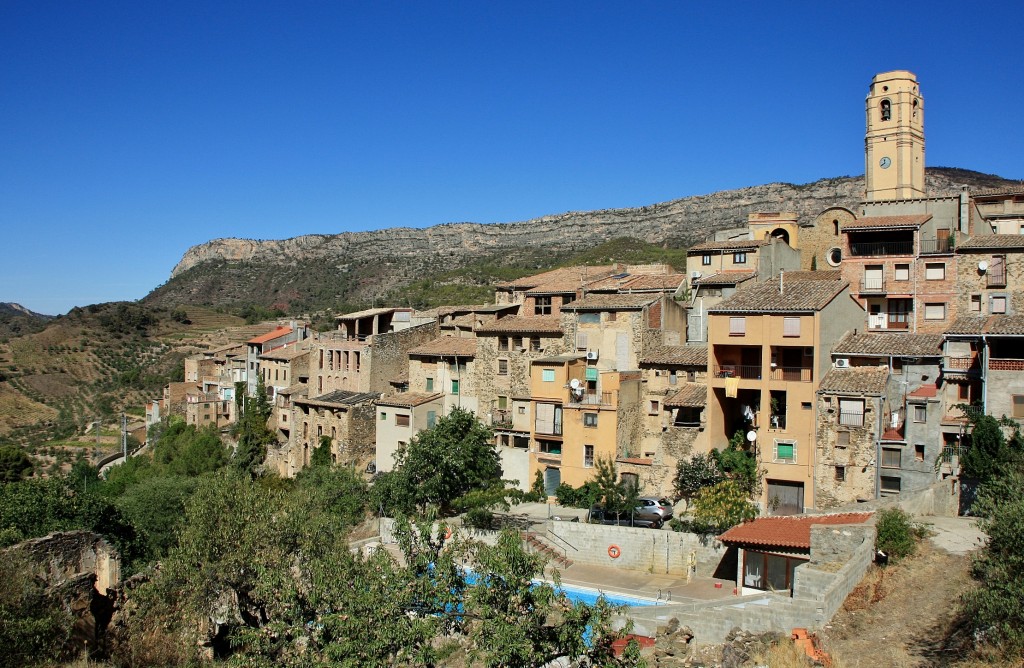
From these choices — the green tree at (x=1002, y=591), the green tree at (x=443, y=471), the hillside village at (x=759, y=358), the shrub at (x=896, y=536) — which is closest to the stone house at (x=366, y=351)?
the hillside village at (x=759, y=358)

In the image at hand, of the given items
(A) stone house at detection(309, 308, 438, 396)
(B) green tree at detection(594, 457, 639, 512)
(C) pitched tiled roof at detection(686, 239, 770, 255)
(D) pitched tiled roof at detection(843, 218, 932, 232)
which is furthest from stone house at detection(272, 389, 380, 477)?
(D) pitched tiled roof at detection(843, 218, 932, 232)

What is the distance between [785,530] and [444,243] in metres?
133

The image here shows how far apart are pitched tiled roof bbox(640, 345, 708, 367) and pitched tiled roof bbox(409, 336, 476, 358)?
397 inches

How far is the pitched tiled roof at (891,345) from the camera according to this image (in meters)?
33.6

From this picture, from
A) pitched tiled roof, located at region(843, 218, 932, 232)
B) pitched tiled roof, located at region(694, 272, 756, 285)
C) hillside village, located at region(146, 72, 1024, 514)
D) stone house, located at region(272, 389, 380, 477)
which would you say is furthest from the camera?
stone house, located at region(272, 389, 380, 477)

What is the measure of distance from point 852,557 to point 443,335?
31192 mm

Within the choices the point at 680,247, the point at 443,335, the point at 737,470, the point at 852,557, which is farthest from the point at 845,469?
the point at 680,247

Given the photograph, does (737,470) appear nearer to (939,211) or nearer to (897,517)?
(897,517)

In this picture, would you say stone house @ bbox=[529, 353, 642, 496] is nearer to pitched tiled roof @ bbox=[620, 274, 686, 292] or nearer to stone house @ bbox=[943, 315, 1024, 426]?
pitched tiled roof @ bbox=[620, 274, 686, 292]

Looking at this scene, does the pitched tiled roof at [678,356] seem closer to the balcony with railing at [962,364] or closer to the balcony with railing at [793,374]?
the balcony with railing at [793,374]

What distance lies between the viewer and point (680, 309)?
42.4 meters

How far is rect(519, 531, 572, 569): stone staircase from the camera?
31297 millimetres

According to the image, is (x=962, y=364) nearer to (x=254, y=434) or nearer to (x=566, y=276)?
(x=566, y=276)

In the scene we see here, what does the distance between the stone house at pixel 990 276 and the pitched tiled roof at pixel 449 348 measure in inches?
925
